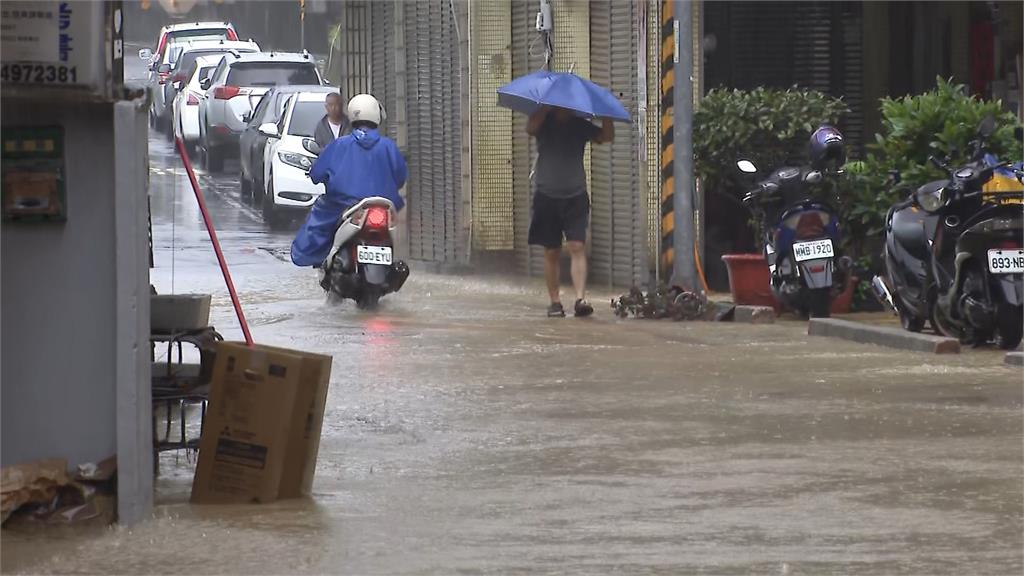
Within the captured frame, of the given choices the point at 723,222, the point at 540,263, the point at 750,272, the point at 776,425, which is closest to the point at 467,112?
the point at 540,263

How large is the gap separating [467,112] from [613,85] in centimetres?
237

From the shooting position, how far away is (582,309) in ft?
49.9

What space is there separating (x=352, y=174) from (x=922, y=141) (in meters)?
4.47

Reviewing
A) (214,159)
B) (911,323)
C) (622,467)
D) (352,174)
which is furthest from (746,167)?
(214,159)

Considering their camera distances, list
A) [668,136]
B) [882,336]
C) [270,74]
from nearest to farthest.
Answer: [882,336] → [668,136] → [270,74]

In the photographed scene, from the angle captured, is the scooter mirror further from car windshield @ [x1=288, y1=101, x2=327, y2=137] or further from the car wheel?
the car wheel

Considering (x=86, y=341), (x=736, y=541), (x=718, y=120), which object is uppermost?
(x=718, y=120)

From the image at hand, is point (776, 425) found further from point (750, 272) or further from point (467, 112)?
point (467, 112)

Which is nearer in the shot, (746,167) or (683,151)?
(746,167)

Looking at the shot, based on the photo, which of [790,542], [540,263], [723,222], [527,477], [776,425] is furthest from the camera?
[540,263]

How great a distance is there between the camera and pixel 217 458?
766 centimetres

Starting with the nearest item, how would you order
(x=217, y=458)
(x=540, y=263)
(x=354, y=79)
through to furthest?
(x=217, y=458) → (x=540, y=263) → (x=354, y=79)

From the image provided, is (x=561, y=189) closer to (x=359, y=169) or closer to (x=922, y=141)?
(x=359, y=169)

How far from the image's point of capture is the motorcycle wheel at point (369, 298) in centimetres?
1599
